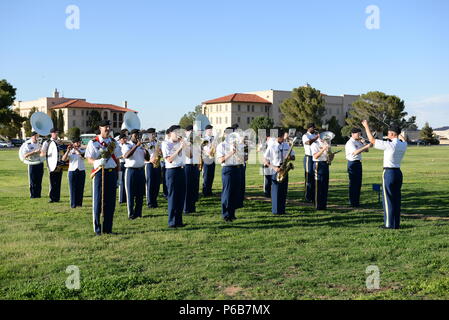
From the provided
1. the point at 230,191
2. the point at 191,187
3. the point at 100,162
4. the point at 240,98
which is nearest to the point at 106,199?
the point at 100,162

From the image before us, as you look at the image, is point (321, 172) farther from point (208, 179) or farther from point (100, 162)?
point (100, 162)

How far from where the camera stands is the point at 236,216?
11.7m

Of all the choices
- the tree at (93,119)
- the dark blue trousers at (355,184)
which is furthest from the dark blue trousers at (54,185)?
the tree at (93,119)

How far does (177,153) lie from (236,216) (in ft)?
8.55

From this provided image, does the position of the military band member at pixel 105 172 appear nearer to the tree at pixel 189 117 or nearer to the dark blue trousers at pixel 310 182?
the dark blue trousers at pixel 310 182

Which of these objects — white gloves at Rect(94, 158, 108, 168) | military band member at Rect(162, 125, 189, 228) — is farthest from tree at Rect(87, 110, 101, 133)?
white gloves at Rect(94, 158, 108, 168)

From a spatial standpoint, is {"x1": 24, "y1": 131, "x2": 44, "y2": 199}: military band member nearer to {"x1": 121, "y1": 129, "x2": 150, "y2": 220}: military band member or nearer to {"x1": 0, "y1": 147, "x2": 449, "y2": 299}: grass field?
{"x1": 0, "y1": 147, "x2": 449, "y2": 299}: grass field

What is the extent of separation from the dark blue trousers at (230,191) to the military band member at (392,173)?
3227mm

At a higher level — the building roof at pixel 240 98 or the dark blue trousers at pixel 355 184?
the building roof at pixel 240 98

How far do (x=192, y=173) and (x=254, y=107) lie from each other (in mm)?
96063

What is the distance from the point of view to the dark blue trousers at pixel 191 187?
12320 mm
